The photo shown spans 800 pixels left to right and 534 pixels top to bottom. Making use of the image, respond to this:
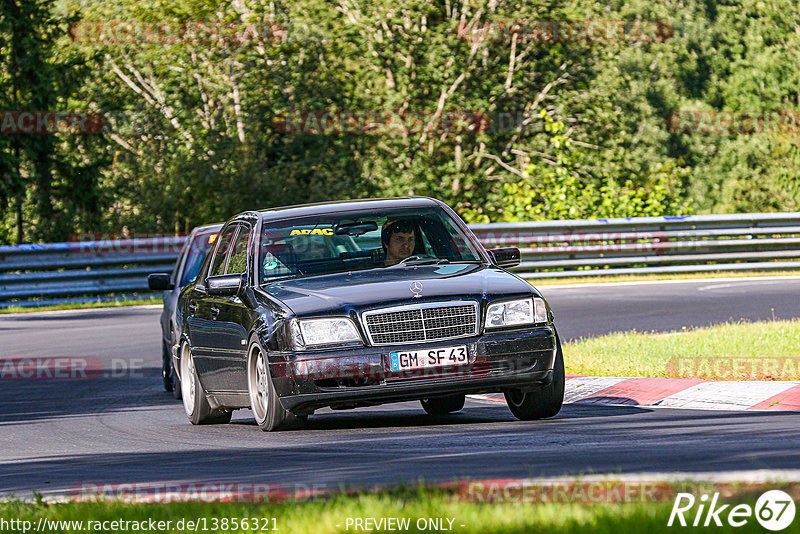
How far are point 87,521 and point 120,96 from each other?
33.7 metres

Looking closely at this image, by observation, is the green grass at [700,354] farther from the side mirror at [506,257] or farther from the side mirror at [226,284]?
the side mirror at [226,284]

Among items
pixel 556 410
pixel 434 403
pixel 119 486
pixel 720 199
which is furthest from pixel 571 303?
pixel 720 199

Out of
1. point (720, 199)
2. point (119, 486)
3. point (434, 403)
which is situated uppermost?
point (119, 486)

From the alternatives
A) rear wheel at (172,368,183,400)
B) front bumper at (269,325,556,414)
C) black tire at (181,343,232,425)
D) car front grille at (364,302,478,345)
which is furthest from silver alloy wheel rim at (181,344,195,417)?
car front grille at (364,302,478,345)

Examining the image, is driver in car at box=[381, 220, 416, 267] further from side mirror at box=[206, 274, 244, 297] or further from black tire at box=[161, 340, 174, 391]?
black tire at box=[161, 340, 174, 391]

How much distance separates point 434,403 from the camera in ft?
37.9

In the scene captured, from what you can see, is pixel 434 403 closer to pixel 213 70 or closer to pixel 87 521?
pixel 87 521

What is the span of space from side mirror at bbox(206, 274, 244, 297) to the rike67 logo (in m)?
5.48

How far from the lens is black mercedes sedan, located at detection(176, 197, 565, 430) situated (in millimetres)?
9430

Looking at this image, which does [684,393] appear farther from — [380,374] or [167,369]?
[167,369]

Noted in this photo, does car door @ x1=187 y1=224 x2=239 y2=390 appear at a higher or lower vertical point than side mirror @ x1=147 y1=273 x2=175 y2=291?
higher

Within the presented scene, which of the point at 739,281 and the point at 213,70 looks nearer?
the point at 739,281

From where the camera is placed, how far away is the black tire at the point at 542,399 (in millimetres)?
9875

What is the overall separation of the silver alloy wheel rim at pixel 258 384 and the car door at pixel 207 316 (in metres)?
0.89
